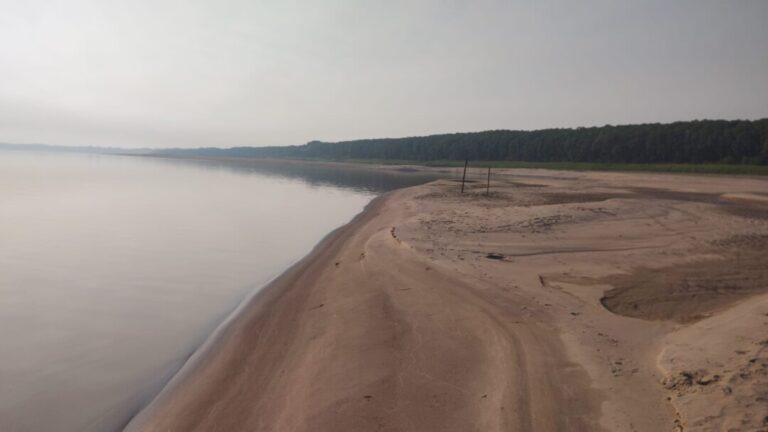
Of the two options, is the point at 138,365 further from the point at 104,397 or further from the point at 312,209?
the point at 312,209

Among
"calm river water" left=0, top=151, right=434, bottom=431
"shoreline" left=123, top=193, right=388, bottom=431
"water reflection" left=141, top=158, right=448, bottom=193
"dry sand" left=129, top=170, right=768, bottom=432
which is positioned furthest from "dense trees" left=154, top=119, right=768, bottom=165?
"shoreline" left=123, top=193, right=388, bottom=431

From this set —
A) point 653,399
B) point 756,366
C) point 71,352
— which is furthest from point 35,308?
point 756,366

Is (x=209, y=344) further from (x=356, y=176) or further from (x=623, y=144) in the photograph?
(x=623, y=144)

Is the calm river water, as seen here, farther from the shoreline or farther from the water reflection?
the water reflection

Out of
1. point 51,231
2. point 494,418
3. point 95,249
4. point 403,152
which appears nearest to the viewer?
point 494,418

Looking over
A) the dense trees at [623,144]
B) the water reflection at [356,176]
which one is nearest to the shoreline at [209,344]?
the water reflection at [356,176]

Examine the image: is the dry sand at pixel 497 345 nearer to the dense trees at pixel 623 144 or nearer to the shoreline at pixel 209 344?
the shoreline at pixel 209 344
